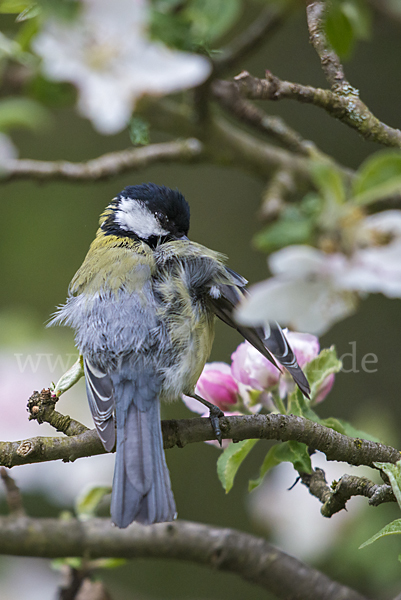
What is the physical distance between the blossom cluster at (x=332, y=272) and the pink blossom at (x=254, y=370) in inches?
21.6

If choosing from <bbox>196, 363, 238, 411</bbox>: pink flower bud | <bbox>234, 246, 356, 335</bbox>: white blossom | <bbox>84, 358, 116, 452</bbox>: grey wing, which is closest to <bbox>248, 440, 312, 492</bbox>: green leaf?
<bbox>196, 363, 238, 411</bbox>: pink flower bud

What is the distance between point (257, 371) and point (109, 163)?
896 mm

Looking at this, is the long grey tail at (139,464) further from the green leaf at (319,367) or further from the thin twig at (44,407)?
the green leaf at (319,367)

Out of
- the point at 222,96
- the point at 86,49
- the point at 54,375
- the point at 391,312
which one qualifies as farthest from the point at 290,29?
the point at 86,49

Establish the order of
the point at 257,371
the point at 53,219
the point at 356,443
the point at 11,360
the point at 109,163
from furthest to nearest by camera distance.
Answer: the point at 53,219
the point at 109,163
the point at 11,360
the point at 257,371
the point at 356,443

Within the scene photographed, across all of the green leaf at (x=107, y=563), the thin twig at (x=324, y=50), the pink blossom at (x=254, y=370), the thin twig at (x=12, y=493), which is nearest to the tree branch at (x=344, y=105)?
the thin twig at (x=324, y=50)

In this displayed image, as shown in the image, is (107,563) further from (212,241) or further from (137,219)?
(212,241)

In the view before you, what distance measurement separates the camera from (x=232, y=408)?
43.9 inches

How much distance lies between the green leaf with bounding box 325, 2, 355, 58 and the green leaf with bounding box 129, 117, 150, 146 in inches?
12.0

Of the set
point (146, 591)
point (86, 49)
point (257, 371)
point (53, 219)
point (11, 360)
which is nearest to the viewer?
point (86, 49)

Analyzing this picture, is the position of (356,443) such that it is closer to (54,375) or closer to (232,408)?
(232,408)

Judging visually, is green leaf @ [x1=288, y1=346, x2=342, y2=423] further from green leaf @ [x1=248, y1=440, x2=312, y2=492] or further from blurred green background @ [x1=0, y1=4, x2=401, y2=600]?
blurred green background @ [x1=0, y1=4, x2=401, y2=600]

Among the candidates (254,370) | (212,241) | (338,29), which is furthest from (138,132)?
(212,241)

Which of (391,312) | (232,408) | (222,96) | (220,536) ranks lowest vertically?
(220,536)
